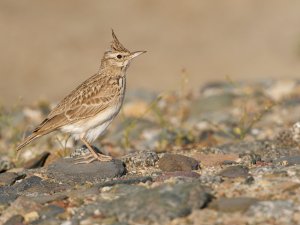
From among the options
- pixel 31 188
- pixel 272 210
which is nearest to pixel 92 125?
pixel 31 188

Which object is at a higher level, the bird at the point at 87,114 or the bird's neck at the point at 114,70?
the bird's neck at the point at 114,70

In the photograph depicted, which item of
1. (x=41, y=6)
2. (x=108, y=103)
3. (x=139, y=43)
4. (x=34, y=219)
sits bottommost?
(x=34, y=219)

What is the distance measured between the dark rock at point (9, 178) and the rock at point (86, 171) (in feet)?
1.05

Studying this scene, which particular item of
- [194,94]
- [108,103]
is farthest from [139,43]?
[108,103]

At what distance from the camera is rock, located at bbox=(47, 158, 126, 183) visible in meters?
8.23

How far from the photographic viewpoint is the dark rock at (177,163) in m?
8.38

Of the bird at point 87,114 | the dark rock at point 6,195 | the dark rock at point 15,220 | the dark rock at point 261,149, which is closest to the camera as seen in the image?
the dark rock at point 15,220

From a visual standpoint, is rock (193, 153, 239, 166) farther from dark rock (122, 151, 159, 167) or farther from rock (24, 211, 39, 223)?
rock (24, 211, 39, 223)

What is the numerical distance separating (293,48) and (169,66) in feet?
12.1

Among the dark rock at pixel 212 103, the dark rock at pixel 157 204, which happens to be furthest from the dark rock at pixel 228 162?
the dark rock at pixel 212 103

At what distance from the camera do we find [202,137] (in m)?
12.4

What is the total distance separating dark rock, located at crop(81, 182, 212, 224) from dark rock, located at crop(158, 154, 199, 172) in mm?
1708

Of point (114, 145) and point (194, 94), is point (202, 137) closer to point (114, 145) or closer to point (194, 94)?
point (114, 145)

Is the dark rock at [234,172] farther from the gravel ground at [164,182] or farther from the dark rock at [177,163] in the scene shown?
the dark rock at [177,163]
